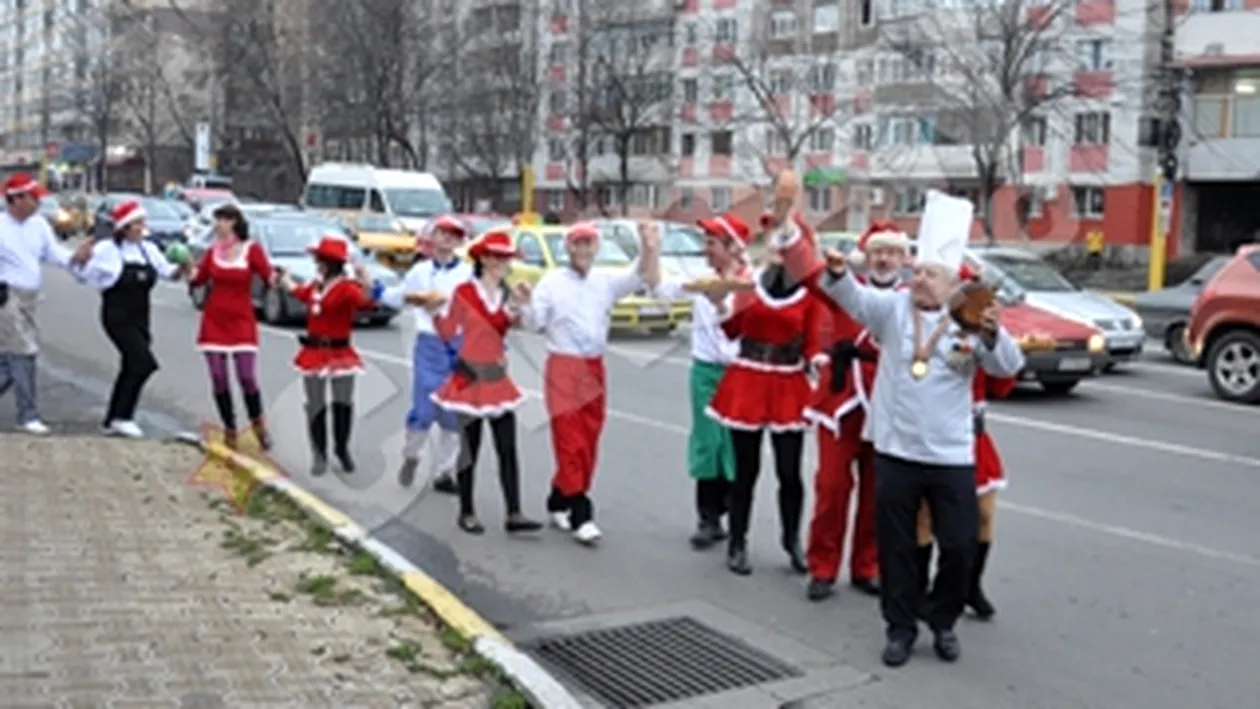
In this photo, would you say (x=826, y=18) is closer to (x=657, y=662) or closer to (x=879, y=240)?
(x=879, y=240)

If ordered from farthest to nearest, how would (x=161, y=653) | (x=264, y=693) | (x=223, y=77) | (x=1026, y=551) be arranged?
(x=223, y=77) → (x=1026, y=551) → (x=161, y=653) → (x=264, y=693)

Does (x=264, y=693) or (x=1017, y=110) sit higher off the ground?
(x=1017, y=110)

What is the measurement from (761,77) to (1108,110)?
10.9 meters

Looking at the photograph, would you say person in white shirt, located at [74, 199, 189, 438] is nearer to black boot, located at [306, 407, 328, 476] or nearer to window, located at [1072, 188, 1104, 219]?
black boot, located at [306, 407, 328, 476]

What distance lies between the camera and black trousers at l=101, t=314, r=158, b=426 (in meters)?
9.80

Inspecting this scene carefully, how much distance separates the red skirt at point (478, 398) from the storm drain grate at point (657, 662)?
1.78m

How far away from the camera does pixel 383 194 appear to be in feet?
107

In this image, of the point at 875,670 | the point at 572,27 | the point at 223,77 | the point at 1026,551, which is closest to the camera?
the point at 875,670

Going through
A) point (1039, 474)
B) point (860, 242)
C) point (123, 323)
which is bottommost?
point (1039, 474)

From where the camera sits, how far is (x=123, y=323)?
9789mm

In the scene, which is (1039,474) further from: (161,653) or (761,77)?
(761,77)

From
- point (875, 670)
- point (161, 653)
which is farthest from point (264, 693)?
point (875, 670)

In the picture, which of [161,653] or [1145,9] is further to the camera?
[1145,9]

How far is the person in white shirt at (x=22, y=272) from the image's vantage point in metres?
9.64
